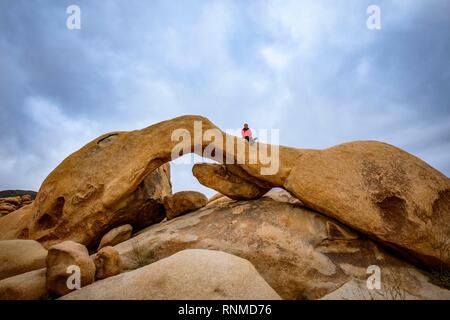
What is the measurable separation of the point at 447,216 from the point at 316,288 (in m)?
3.91

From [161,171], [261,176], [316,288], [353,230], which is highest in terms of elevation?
[161,171]

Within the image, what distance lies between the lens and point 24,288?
15.0ft

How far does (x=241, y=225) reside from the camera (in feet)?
23.0

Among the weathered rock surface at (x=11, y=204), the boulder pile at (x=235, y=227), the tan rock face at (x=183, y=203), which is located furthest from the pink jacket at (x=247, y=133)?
the weathered rock surface at (x=11, y=204)

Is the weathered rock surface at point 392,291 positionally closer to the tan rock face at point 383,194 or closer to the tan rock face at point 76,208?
the tan rock face at point 383,194

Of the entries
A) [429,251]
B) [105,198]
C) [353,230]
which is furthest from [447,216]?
[105,198]

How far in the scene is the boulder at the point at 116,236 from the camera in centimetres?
777

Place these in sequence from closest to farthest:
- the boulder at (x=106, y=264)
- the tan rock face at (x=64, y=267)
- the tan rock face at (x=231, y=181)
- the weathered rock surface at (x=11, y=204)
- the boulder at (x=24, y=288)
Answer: the boulder at (x=24, y=288) → the tan rock face at (x=64, y=267) → the boulder at (x=106, y=264) → the tan rock face at (x=231, y=181) → the weathered rock surface at (x=11, y=204)

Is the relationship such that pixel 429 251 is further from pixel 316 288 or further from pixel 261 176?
pixel 261 176

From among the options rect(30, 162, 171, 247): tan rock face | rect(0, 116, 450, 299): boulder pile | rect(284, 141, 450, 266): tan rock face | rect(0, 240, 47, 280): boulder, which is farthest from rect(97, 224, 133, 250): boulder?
rect(284, 141, 450, 266): tan rock face

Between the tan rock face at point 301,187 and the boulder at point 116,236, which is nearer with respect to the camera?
the tan rock face at point 301,187

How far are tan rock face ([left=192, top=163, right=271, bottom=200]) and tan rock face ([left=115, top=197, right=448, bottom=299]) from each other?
2.42 ft

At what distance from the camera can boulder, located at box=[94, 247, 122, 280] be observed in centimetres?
519

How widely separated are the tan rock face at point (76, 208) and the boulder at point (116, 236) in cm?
40
